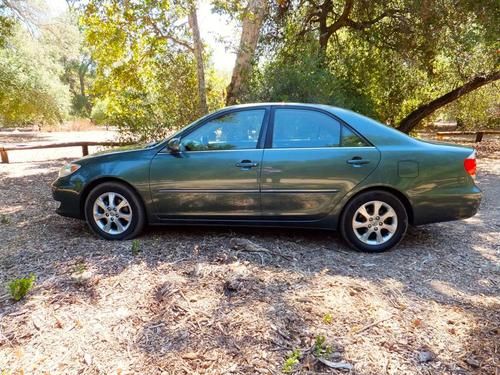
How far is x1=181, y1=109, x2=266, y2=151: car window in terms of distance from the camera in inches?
166

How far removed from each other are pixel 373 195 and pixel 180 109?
6.51m

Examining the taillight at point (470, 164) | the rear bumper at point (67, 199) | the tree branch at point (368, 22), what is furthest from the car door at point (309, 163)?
the tree branch at point (368, 22)

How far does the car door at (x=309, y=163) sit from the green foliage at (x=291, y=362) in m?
1.92

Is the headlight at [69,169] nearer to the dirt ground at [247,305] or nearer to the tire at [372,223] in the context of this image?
the dirt ground at [247,305]

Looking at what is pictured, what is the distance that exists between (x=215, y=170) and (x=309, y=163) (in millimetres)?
1012

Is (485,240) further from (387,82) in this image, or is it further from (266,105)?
(387,82)

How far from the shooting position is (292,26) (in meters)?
10.8

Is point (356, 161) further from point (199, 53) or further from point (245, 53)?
point (199, 53)

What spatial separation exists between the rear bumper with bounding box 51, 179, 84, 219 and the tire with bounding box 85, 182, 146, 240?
13 cm

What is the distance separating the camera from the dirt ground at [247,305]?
2.40 meters

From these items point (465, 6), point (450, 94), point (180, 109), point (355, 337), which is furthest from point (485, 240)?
point (450, 94)

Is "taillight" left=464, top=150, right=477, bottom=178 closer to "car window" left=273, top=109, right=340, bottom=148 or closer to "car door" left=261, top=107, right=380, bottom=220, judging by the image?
"car door" left=261, top=107, right=380, bottom=220

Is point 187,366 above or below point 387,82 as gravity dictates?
below

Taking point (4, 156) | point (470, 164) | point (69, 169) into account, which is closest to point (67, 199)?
point (69, 169)
